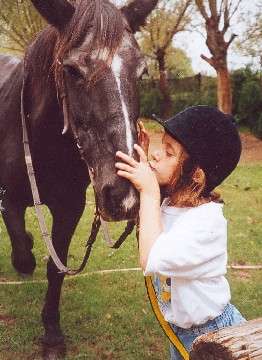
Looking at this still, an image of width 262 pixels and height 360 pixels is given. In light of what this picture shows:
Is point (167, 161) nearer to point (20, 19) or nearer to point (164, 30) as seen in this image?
point (20, 19)

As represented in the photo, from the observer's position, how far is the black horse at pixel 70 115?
2180mm

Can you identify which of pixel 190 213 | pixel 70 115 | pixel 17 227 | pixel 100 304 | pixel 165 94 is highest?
pixel 70 115

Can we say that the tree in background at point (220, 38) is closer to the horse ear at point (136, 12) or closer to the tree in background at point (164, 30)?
the tree in background at point (164, 30)

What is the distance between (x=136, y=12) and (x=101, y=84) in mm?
824

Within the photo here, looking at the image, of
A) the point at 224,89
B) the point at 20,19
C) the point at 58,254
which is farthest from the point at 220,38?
the point at 58,254

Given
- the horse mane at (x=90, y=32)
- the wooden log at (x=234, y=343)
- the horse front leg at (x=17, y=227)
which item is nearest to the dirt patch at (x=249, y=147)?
the horse front leg at (x=17, y=227)

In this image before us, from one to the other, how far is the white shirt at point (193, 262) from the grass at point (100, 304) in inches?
59.0

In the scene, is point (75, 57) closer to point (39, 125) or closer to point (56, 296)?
point (39, 125)

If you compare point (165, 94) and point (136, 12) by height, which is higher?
point (136, 12)

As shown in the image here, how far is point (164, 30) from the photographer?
22.2 m

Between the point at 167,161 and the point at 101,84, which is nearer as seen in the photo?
the point at 167,161

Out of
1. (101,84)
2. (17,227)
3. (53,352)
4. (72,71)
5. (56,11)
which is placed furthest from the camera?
(53,352)

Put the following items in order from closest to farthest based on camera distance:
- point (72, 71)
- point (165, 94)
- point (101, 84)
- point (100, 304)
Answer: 1. point (101, 84)
2. point (72, 71)
3. point (100, 304)
4. point (165, 94)

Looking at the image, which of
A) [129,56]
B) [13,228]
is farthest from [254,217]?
[129,56]
